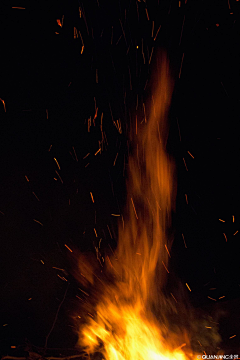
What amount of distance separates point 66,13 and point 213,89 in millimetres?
1402

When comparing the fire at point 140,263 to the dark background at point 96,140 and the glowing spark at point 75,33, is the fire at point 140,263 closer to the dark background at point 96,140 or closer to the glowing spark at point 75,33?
the dark background at point 96,140

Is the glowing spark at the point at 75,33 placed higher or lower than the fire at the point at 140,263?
higher

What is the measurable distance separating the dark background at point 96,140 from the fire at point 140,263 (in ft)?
0.37

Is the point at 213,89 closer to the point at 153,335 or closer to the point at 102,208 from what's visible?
the point at 102,208

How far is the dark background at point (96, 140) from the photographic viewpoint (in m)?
2.27

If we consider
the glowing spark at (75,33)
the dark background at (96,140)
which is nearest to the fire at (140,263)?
the dark background at (96,140)

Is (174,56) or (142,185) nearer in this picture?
(174,56)

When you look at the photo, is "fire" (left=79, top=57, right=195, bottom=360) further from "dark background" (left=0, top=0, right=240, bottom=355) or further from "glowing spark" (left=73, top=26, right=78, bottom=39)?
"glowing spark" (left=73, top=26, right=78, bottom=39)

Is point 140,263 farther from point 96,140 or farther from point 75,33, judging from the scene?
point 75,33

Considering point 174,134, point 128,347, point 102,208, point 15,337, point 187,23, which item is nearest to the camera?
point 187,23

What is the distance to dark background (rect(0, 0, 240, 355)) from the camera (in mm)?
2271

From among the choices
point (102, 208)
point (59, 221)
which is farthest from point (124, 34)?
point (59, 221)

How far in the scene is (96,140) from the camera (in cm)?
273

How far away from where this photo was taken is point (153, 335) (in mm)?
2342
